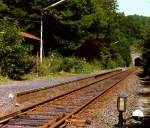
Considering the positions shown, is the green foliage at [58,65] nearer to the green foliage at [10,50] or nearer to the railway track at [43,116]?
the green foliage at [10,50]

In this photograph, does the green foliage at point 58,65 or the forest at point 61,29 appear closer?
the green foliage at point 58,65

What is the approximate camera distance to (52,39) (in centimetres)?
5794

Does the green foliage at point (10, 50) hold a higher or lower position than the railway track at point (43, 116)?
higher

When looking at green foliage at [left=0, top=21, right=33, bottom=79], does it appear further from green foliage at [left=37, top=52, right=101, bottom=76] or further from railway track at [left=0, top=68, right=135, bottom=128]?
→ railway track at [left=0, top=68, right=135, bottom=128]

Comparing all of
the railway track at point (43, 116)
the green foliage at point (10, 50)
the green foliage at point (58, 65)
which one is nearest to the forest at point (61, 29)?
the green foliage at point (58, 65)

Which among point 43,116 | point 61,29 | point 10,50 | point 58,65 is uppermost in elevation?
point 61,29

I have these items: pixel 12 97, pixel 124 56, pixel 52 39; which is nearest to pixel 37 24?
pixel 52 39

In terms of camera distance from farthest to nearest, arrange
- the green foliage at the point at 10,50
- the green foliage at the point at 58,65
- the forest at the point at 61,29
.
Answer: the forest at the point at 61,29
the green foliage at the point at 58,65
the green foliage at the point at 10,50

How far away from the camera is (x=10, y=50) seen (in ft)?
107

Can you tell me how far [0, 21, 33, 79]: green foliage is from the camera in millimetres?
32662

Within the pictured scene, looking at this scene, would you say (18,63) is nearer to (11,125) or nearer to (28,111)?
(28,111)

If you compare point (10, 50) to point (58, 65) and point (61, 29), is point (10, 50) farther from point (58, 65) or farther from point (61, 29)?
point (61, 29)

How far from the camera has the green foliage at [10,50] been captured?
107ft

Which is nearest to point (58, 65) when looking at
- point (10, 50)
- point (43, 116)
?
point (10, 50)
